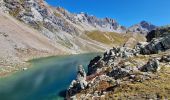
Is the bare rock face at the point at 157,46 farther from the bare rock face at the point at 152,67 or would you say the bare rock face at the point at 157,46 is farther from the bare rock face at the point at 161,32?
the bare rock face at the point at 152,67

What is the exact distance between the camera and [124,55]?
3172 inches

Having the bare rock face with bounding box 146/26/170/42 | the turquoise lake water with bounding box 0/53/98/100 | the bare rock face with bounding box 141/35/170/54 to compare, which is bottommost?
the turquoise lake water with bounding box 0/53/98/100

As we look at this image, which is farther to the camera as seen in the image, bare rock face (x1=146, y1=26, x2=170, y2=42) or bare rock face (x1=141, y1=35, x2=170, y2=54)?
bare rock face (x1=146, y1=26, x2=170, y2=42)

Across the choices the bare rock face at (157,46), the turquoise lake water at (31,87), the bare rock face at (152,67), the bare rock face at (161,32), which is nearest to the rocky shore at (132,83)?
the bare rock face at (152,67)

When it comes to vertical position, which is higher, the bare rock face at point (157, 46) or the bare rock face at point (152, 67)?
the bare rock face at point (157, 46)

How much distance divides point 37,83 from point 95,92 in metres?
36.9

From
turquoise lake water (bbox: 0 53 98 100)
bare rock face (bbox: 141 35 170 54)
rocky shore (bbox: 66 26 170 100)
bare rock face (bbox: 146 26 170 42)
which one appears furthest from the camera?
bare rock face (bbox: 146 26 170 42)

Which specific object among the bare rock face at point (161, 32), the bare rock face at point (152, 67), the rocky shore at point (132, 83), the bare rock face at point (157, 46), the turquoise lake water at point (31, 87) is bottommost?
the turquoise lake water at point (31, 87)

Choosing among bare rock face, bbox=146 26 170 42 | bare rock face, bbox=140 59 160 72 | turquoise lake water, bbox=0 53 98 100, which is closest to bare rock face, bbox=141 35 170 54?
bare rock face, bbox=146 26 170 42

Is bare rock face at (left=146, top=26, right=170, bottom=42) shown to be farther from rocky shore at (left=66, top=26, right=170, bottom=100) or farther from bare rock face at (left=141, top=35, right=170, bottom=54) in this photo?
rocky shore at (left=66, top=26, right=170, bottom=100)

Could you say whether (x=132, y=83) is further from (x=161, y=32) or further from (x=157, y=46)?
(x=161, y=32)

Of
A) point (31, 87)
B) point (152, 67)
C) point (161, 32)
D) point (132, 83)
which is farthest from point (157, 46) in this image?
point (31, 87)

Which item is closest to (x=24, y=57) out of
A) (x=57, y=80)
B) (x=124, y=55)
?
(x=57, y=80)

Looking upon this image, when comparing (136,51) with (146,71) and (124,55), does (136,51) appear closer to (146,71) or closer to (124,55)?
(124,55)
